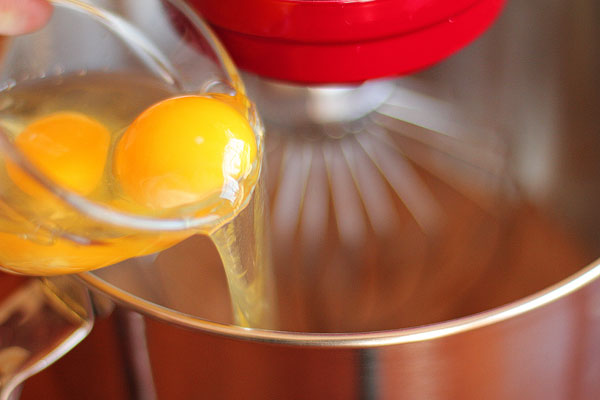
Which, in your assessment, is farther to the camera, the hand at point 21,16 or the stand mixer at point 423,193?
the stand mixer at point 423,193

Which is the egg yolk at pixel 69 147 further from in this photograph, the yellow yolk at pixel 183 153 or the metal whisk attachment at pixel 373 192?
the metal whisk attachment at pixel 373 192

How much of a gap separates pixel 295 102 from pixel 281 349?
37 centimetres

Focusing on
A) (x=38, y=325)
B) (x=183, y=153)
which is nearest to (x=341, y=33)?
(x=183, y=153)

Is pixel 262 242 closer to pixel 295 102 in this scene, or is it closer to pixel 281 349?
pixel 281 349

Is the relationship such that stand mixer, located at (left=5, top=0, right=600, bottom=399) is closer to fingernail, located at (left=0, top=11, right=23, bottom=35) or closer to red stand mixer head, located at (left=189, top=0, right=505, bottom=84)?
red stand mixer head, located at (left=189, top=0, right=505, bottom=84)

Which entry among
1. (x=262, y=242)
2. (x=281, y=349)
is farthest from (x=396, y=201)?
(x=281, y=349)

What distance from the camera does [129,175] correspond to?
429 millimetres

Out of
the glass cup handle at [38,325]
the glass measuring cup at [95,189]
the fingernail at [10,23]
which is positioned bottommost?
the glass cup handle at [38,325]

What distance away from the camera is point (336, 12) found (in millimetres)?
458

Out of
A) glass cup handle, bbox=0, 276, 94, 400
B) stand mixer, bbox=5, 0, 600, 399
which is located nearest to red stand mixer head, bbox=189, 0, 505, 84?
stand mixer, bbox=5, 0, 600, 399

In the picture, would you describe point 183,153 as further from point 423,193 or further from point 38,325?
point 423,193

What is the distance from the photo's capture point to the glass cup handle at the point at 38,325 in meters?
0.40

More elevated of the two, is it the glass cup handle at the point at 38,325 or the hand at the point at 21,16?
the hand at the point at 21,16

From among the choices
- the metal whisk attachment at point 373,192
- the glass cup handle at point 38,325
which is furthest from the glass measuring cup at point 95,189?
the metal whisk attachment at point 373,192
